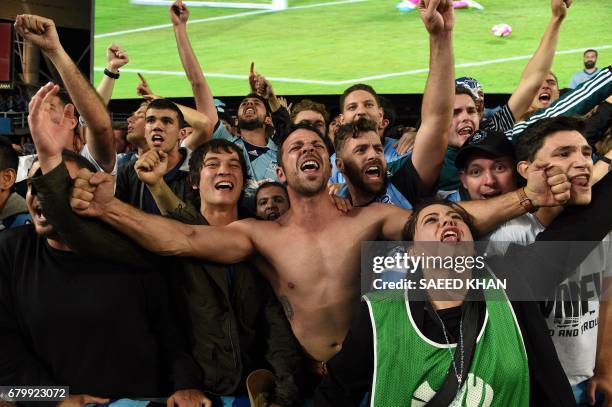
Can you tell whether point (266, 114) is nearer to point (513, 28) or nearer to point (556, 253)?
point (556, 253)

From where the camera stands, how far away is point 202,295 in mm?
2395

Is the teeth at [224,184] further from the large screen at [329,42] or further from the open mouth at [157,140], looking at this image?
the large screen at [329,42]

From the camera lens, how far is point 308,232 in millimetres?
2623

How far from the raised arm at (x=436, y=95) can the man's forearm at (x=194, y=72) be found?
64.5 inches

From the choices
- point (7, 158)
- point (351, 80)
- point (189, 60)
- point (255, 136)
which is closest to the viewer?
point (7, 158)

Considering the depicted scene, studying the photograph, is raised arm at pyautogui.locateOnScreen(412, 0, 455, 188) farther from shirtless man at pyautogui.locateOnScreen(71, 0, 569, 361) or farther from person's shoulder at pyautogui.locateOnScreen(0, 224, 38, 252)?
person's shoulder at pyautogui.locateOnScreen(0, 224, 38, 252)

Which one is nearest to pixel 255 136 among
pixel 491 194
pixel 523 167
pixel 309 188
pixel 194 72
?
pixel 194 72

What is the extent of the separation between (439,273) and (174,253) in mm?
947

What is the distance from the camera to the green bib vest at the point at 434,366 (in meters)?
1.97

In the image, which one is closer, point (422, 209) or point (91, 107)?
point (422, 209)

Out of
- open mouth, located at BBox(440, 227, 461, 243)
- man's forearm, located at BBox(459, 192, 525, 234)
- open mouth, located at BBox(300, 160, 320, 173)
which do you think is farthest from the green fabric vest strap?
open mouth, located at BBox(300, 160, 320, 173)

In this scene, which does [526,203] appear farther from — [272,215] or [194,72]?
[194,72]

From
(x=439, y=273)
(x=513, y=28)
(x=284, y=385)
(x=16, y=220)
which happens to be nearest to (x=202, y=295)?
(x=284, y=385)

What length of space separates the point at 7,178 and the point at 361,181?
156 centimetres
